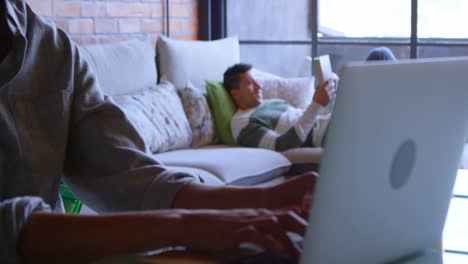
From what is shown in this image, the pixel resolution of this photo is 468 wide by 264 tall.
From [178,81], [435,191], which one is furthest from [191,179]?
[178,81]

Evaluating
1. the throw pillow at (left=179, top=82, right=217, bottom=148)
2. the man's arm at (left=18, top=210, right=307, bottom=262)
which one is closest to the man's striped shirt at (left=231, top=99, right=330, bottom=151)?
the throw pillow at (left=179, top=82, right=217, bottom=148)

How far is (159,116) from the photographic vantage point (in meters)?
3.93

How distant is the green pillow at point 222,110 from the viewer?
4.25 metres

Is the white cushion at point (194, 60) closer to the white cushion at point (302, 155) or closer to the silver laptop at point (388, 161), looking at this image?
the white cushion at point (302, 155)

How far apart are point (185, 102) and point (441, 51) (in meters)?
1.51

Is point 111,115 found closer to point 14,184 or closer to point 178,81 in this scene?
point 14,184

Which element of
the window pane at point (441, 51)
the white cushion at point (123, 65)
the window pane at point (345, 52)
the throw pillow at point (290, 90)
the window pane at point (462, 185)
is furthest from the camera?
the window pane at point (345, 52)

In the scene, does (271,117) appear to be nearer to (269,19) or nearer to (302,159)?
(302,159)

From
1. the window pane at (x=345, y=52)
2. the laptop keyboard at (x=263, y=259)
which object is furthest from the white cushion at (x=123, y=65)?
the laptop keyboard at (x=263, y=259)

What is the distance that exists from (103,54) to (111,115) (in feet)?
7.84

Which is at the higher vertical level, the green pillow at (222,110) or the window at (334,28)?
the window at (334,28)

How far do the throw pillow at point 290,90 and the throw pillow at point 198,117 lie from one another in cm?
41

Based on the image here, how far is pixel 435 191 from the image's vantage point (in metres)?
1.19

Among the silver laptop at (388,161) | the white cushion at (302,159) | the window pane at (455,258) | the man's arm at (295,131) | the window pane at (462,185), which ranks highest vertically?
the silver laptop at (388,161)
